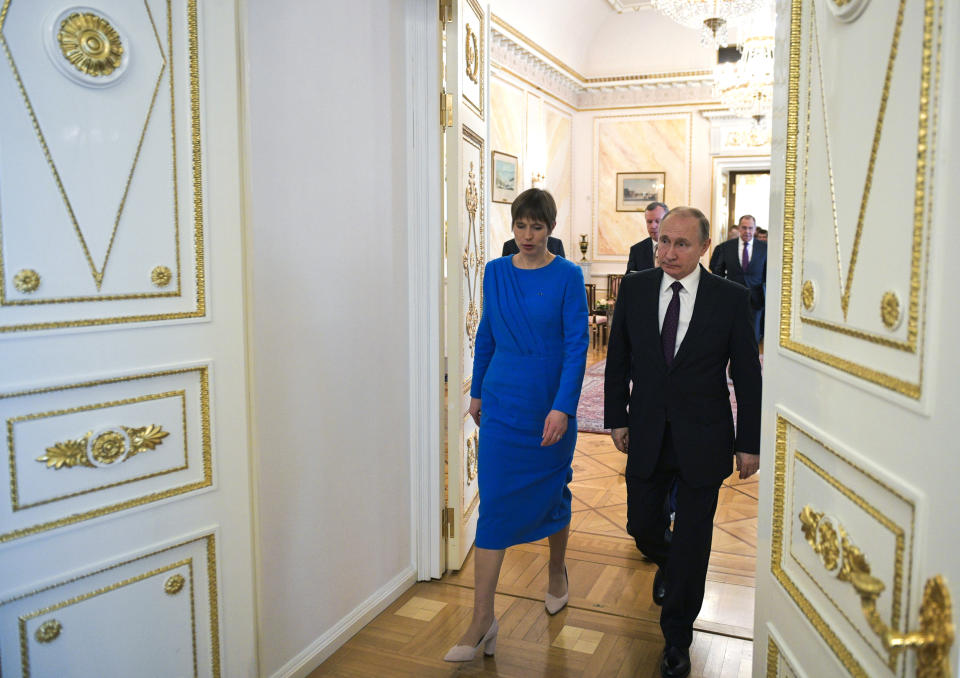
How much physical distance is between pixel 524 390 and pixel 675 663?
102cm

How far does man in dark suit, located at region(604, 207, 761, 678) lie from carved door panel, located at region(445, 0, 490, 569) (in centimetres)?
87

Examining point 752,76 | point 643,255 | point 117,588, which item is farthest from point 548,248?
point 752,76

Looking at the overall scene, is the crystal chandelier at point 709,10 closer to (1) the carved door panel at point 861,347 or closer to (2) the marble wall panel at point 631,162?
(2) the marble wall panel at point 631,162

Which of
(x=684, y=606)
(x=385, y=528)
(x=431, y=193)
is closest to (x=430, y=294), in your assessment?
(x=431, y=193)

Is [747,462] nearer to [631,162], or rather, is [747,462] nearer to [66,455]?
[66,455]

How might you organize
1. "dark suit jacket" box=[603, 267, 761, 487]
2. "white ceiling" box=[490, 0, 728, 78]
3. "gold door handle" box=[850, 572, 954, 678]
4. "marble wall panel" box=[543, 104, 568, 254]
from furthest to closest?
"marble wall panel" box=[543, 104, 568, 254]
"white ceiling" box=[490, 0, 728, 78]
"dark suit jacket" box=[603, 267, 761, 487]
"gold door handle" box=[850, 572, 954, 678]

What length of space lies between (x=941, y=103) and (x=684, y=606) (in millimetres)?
2031

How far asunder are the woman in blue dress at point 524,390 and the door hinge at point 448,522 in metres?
0.62

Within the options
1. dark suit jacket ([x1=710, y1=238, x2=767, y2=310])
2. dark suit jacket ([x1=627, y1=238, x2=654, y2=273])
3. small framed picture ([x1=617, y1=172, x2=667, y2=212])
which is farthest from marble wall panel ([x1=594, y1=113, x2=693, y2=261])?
dark suit jacket ([x1=627, y1=238, x2=654, y2=273])

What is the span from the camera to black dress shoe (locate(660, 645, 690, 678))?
8.18 feet

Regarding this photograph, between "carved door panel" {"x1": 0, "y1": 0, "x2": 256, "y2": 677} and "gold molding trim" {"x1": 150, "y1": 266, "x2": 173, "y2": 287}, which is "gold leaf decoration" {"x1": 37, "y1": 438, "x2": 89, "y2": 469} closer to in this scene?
"carved door panel" {"x1": 0, "y1": 0, "x2": 256, "y2": 677}

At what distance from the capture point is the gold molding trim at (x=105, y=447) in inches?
62.4

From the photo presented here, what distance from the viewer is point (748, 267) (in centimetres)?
774

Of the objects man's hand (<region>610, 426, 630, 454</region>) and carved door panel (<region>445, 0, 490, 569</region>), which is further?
carved door panel (<region>445, 0, 490, 569</region>)
